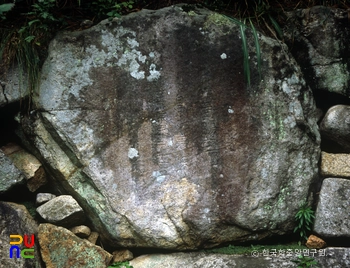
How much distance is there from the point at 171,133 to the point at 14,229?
1.37 meters

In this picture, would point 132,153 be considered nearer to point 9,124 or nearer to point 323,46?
point 9,124

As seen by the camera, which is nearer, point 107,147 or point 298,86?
point 107,147

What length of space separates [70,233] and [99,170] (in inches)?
20.6

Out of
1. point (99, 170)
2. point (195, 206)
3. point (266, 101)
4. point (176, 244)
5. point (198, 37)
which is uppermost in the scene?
point (198, 37)

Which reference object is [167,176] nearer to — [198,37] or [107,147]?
[107,147]

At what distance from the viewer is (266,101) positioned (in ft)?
11.1

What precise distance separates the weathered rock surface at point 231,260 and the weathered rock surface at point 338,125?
0.94 metres

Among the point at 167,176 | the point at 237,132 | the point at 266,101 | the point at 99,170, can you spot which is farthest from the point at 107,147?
the point at 266,101

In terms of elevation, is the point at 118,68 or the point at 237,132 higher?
the point at 118,68

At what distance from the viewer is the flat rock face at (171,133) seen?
3225mm

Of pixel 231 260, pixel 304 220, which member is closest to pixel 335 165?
pixel 304 220

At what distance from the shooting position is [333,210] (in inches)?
130

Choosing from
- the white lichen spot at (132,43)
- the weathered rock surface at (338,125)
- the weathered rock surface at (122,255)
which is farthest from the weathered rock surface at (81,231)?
the weathered rock surface at (338,125)

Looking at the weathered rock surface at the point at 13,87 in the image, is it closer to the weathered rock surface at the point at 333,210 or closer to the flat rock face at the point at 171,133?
the flat rock face at the point at 171,133
